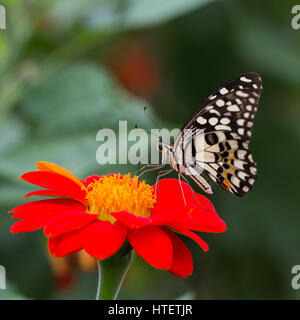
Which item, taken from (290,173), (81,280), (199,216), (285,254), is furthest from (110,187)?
(290,173)

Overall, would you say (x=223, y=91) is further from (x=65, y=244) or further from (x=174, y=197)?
(x=65, y=244)

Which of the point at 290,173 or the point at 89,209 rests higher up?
the point at 290,173

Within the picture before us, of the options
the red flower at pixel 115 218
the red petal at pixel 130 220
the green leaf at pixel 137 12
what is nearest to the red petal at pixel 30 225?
the red flower at pixel 115 218

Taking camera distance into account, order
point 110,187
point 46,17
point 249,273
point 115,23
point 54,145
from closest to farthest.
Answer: point 110,187, point 54,145, point 115,23, point 46,17, point 249,273

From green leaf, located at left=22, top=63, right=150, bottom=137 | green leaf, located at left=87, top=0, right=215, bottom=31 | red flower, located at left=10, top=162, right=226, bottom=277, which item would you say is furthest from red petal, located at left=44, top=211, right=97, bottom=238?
green leaf, located at left=87, top=0, right=215, bottom=31
